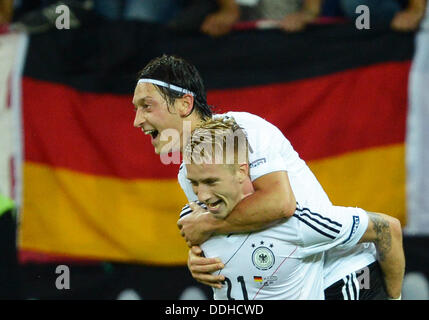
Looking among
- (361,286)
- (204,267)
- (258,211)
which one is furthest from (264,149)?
(361,286)

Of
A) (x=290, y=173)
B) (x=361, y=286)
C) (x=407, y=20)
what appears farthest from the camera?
(x=407, y=20)

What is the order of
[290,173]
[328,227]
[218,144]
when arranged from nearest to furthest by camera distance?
[218,144] → [328,227] → [290,173]

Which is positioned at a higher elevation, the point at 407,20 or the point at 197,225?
the point at 407,20

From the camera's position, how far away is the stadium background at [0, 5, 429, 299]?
15.6 feet

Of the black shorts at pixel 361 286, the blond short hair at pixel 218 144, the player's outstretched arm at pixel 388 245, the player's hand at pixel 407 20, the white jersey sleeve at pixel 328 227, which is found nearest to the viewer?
the blond short hair at pixel 218 144

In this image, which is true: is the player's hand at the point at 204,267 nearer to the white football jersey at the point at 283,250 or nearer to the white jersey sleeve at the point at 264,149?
the white football jersey at the point at 283,250

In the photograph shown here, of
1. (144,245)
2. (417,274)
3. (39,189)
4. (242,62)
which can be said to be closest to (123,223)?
(144,245)

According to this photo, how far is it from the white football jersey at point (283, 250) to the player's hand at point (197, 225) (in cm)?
5

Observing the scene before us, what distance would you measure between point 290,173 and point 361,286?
0.59 metres

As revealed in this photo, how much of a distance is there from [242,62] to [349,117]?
0.78 meters

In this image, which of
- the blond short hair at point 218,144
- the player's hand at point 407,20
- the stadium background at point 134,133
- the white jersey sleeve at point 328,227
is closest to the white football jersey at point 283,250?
the white jersey sleeve at point 328,227

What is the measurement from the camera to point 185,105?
3057 mm

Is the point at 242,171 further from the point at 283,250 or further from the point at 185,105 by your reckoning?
the point at 185,105

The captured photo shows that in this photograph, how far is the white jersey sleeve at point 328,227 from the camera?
2787 millimetres
